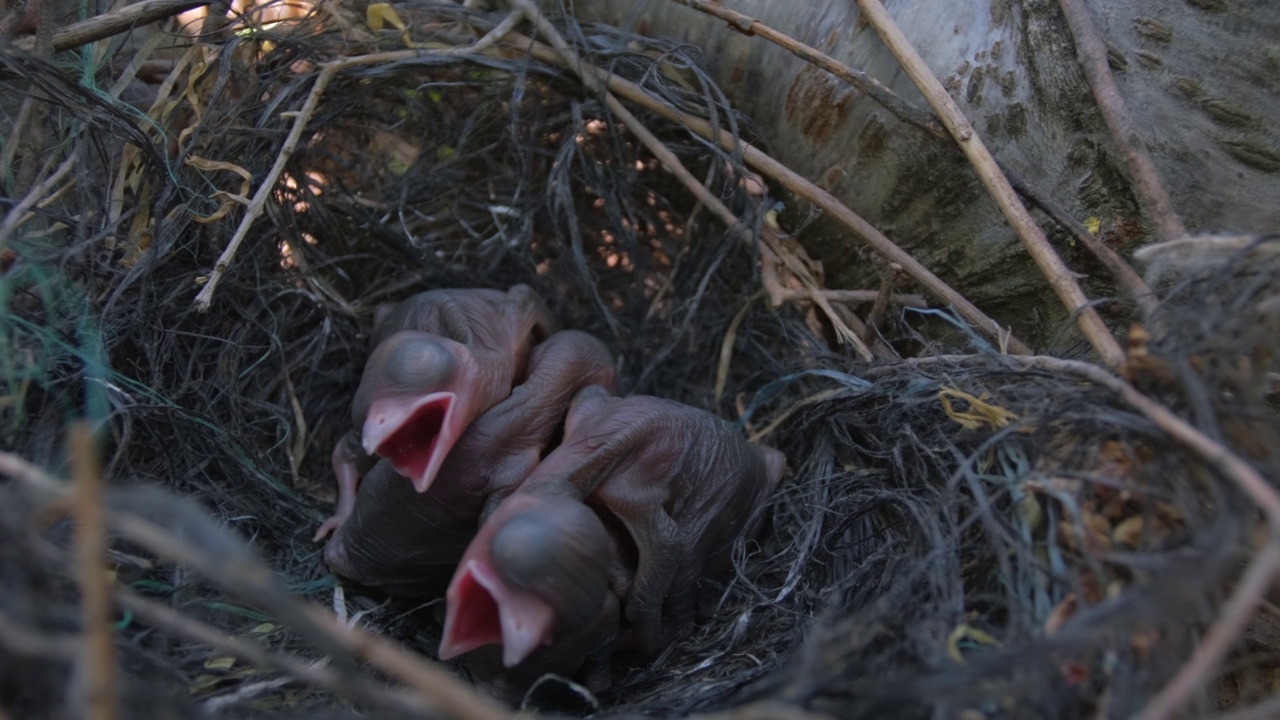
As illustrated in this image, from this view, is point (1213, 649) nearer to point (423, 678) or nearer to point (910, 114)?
point (423, 678)

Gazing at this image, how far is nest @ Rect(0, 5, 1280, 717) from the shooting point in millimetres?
717

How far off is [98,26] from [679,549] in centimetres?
110

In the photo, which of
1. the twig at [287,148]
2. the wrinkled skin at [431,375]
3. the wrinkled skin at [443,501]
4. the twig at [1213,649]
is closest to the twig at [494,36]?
the twig at [287,148]

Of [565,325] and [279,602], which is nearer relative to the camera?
[279,602]

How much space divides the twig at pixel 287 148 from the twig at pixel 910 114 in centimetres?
45

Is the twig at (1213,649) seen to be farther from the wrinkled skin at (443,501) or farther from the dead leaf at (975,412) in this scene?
the wrinkled skin at (443,501)

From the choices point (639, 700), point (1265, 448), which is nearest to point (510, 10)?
point (639, 700)

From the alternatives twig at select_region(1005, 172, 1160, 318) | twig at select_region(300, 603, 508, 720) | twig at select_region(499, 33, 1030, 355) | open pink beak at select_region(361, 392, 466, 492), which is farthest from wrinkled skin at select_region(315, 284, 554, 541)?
twig at select_region(1005, 172, 1160, 318)

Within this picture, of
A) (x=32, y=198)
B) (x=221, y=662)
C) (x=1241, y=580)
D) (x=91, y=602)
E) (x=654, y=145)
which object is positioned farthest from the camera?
(x=654, y=145)

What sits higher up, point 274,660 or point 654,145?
point 654,145

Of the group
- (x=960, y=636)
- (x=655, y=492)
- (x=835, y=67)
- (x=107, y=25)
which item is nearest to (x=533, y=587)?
(x=655, y=492)

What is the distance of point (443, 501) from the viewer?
4.26 ft

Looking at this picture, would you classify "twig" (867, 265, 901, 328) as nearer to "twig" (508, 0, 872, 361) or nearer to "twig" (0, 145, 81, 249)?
"twig" (508, 0, 872, 361)

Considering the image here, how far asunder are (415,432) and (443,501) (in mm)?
120
